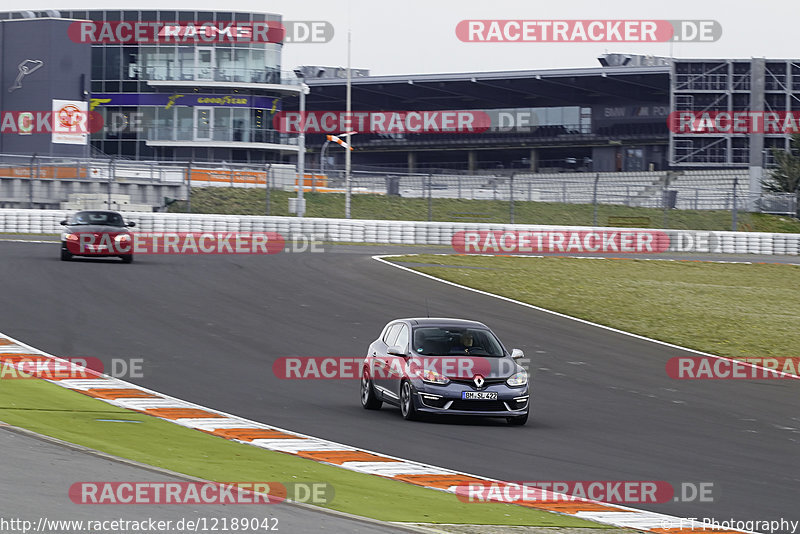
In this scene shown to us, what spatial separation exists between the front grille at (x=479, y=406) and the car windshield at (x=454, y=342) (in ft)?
2.61

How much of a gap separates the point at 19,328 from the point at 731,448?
11.8 m

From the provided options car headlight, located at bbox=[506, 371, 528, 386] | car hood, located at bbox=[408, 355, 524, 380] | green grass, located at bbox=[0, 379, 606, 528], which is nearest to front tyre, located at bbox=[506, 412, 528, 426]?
car headlight, located at bbox=[506, 371, 528, 386]

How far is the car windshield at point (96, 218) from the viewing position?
94.6 feet

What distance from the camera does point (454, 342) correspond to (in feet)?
45.0

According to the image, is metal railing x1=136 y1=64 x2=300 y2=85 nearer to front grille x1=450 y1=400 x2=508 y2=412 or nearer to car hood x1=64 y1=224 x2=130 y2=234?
car hood x1=64 y1=224 x2=130 y2=234

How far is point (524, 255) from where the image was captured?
35.0 m

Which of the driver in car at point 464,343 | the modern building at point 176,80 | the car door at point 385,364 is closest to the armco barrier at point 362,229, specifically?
the car door at point 385,364

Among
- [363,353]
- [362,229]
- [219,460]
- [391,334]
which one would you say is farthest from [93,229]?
[219,460]

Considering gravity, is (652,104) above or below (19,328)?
above

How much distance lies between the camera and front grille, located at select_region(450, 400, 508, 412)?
→ 1284cm

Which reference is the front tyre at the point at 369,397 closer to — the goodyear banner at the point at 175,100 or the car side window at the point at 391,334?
the car side window at the point at 391,334

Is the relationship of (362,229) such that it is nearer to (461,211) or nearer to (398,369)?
(461,211)

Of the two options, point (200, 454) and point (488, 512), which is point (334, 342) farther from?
point (488, 512)

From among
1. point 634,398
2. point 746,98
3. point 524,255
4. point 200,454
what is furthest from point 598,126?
point 200,454
